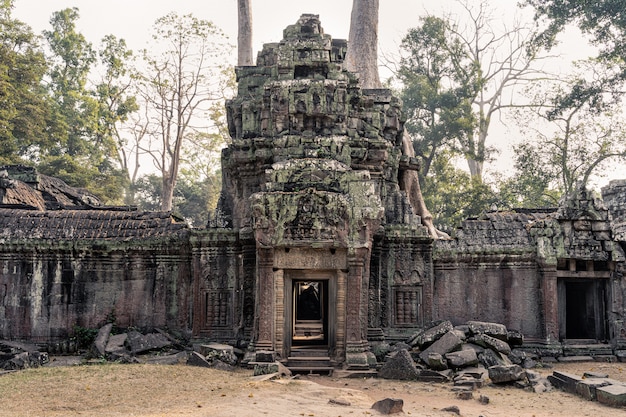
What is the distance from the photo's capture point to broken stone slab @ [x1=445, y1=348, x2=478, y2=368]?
36.0ft

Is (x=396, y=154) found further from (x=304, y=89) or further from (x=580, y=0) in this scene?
(x=580, y=0)

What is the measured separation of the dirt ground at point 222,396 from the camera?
7777mm

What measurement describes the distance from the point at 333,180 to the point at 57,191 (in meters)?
11.6

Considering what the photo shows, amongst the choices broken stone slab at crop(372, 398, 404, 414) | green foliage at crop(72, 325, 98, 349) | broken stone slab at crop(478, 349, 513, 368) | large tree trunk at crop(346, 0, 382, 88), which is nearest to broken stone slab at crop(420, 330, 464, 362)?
broken stone slab at crop(478, 349, 513, 368)

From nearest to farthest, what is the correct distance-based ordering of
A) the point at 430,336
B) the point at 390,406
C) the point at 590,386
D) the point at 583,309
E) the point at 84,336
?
the point at 390,406 < the point at 590,386 < the point at 430,336 < the point at 84,336 < the point at 583,309

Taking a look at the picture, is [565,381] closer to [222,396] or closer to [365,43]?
[222,396]

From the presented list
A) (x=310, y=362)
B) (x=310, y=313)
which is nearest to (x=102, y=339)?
(x=310, y=362)

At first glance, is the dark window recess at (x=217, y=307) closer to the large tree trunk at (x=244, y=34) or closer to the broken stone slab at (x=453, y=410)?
the broken stone slab at (x=453, y=410)

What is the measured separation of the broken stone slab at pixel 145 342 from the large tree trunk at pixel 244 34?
50.9 ft

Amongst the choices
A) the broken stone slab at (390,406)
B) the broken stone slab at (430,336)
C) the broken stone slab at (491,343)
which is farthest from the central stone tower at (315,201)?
the broken stone slab at (390,406)

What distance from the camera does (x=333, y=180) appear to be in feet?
38.5

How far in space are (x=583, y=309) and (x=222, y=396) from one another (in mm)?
9846

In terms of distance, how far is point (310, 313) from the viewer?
775 inches

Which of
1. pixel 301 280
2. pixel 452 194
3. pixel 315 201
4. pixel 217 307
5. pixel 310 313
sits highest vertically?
pixel 452 194
